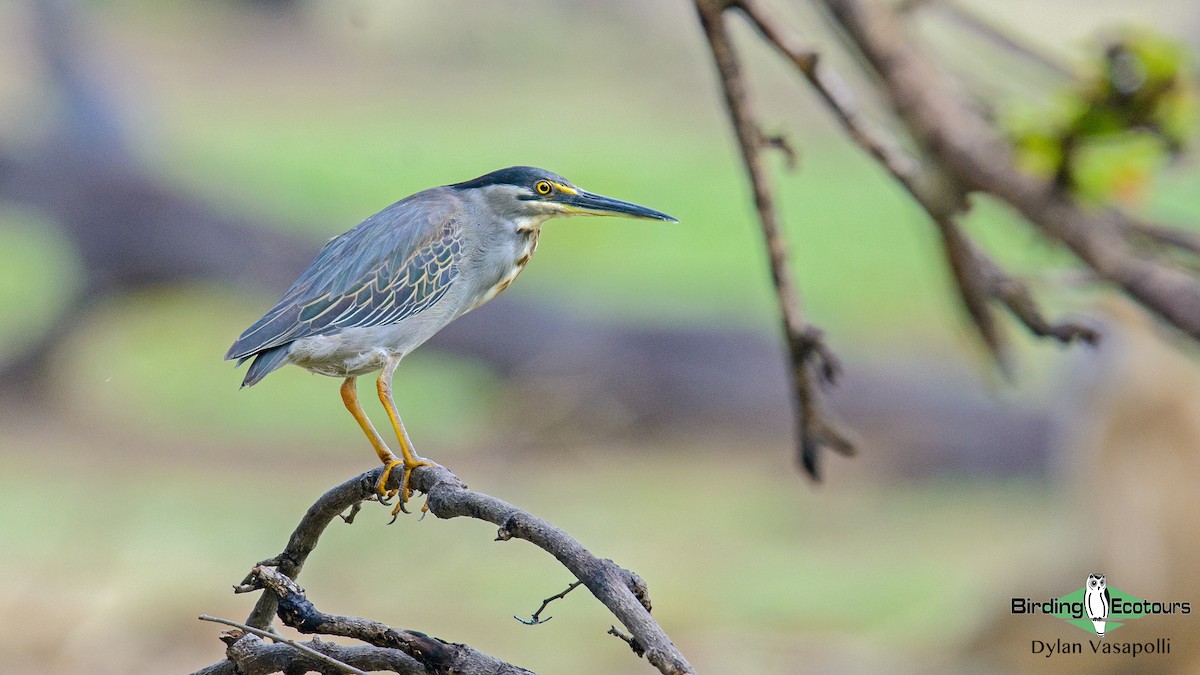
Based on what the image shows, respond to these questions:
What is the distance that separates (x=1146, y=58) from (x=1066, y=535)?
13.7 ft

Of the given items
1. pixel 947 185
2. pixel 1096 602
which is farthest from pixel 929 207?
pixel 1096 602

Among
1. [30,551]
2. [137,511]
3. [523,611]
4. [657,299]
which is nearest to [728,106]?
[523,611]

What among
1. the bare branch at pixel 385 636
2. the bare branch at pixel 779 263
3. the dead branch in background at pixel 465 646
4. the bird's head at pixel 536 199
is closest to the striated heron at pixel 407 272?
the bird's head at pixel 536 199

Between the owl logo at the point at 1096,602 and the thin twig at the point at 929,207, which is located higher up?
the owl logo at the point at 1096,602

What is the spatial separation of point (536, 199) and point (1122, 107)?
0.70m

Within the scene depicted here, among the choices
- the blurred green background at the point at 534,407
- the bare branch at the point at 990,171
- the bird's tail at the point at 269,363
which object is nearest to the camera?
the bare branch at the point at 990,171

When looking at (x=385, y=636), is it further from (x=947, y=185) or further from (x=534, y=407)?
(x=534, y=407)

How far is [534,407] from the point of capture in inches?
340

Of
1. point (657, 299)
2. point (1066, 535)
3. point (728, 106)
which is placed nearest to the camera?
point (728, 106)

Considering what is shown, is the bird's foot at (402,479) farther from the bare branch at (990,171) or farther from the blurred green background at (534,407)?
the blurred green background at (534,407)

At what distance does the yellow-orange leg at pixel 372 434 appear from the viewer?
1793mm

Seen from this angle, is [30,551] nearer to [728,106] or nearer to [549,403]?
[549,403]

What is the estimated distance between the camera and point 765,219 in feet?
7.79

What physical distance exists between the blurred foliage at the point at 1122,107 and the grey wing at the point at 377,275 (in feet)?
2.41
